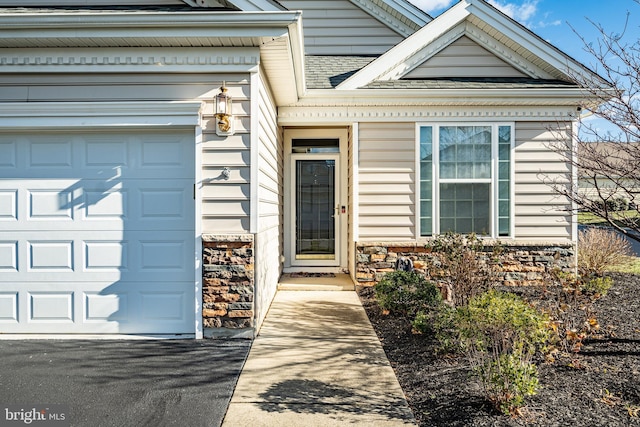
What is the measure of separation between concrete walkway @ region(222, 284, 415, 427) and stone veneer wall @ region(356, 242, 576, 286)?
62.5 inches

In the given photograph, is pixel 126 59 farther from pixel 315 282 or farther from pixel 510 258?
pixel 510 258

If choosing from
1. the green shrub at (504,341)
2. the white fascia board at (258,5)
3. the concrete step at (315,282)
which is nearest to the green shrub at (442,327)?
the green shrub at (504,341)

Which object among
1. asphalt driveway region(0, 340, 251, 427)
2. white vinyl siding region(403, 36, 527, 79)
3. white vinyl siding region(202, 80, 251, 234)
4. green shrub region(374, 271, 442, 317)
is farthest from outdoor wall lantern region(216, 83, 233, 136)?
white vinyl siding region(403, 36, 527, 79)

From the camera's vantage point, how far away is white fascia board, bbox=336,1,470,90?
21.6 ft

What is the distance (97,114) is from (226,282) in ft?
7.00

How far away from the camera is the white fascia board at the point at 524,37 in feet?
21.4

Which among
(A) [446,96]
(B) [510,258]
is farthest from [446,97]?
(B) [510,258]

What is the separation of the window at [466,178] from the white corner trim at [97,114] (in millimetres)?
3874

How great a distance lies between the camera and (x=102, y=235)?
4410 millimetres

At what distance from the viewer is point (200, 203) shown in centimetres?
434

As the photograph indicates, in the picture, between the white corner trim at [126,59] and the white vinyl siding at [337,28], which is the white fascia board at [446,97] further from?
the white corner trim at [126,59]

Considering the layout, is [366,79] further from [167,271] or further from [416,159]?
[167,271]

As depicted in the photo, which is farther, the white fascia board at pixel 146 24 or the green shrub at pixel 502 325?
the white fascia board at pixel 146 24

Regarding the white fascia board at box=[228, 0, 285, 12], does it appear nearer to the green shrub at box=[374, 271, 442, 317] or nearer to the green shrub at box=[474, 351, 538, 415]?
the green shrub at box=[374, 271, 442, 317]
